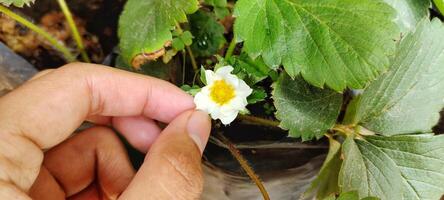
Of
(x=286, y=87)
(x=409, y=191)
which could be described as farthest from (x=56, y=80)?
(x=409, y=191)

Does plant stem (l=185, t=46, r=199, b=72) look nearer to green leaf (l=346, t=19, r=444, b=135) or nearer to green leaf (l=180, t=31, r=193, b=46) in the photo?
green leaf (l=180, t=31, r=193, b=46)

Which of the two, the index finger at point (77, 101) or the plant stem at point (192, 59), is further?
the plant stem at point (192, 59)

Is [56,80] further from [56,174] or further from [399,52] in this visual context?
[399,52]

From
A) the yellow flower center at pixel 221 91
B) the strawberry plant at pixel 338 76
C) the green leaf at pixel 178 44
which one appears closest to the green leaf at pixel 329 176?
the strawberry plant at pixel 338 76

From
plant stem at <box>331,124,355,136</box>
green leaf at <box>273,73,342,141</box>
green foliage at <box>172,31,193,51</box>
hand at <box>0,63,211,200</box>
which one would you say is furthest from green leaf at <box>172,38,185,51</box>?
plant stem at <box>331,124,355,136</box>

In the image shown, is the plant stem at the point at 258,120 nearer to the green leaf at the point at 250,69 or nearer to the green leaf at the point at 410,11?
the green leaf at the point at 250,69
